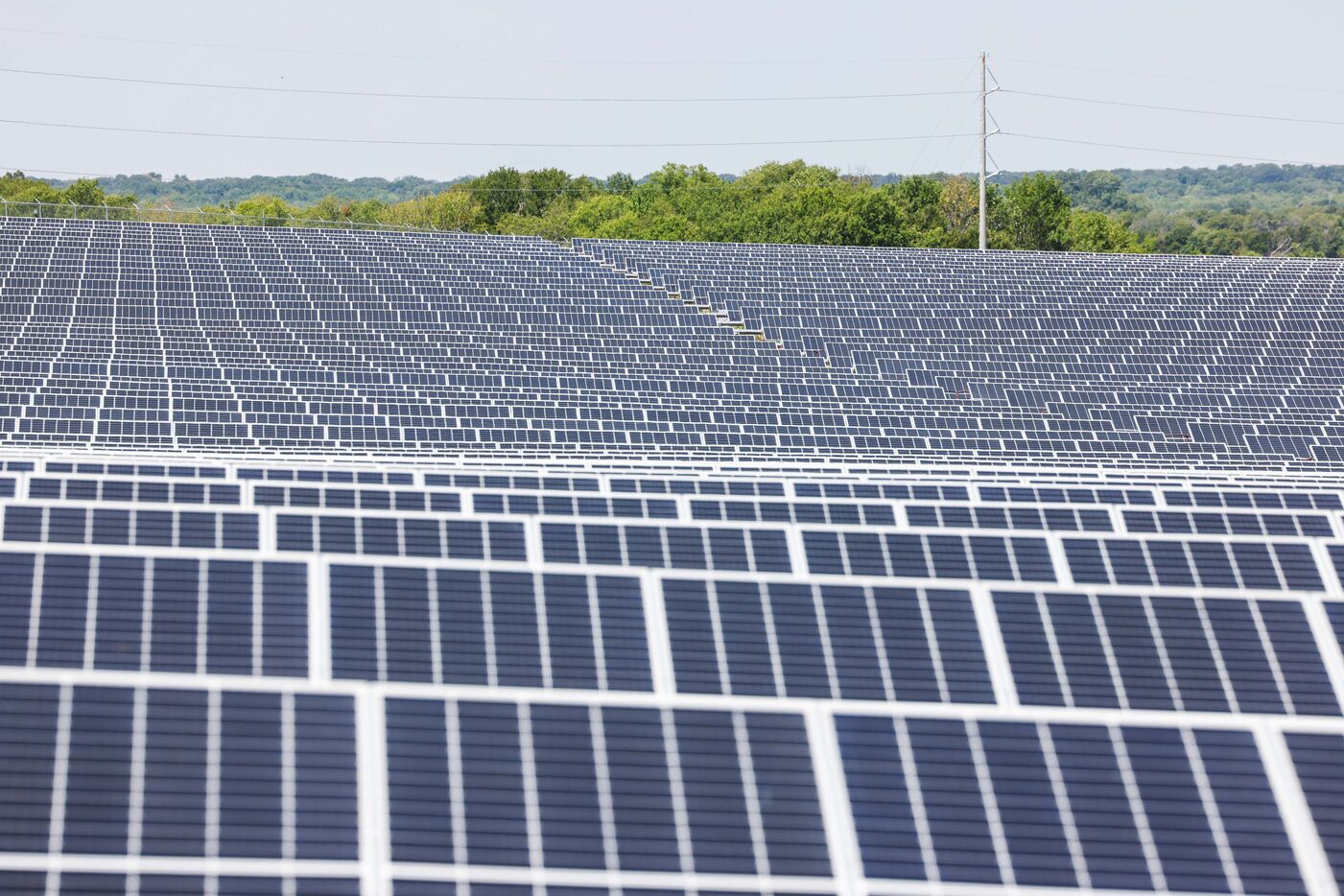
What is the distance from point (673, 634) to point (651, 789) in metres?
1.92

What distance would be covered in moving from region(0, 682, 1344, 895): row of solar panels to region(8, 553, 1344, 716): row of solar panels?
409 millimetres

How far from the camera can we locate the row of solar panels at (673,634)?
1214cm

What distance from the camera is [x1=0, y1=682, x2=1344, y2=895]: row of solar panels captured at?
430 inches

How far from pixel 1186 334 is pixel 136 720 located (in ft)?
125

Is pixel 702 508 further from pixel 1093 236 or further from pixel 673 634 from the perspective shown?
pixel 1093 236

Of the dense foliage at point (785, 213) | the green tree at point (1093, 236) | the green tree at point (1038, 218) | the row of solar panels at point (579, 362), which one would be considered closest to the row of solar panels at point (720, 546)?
the row of solar panels at point (579, 362)

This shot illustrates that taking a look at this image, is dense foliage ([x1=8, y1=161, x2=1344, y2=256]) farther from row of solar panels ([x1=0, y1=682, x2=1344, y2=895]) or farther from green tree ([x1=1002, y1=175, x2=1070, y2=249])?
row of solar panels ([x1=0, y1=682, x2=1344, y2=895])

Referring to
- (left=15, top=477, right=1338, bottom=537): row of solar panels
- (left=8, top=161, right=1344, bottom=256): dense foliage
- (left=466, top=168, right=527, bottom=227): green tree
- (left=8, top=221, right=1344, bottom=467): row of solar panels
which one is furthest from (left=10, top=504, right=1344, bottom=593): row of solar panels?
(left=466, top=168, right=527, bottom=227): green tree

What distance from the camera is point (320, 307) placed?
4275 centimetres

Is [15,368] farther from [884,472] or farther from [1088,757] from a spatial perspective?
[1088,757]

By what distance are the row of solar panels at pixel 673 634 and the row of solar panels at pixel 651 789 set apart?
0.41m

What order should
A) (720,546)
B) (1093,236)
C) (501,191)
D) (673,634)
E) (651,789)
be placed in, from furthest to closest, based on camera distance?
(501,191), (1093,236), (720,546), (673,634), (651,789)

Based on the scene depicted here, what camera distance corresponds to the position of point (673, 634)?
1340 cm

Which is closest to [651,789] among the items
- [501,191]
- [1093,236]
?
[1093,236]
